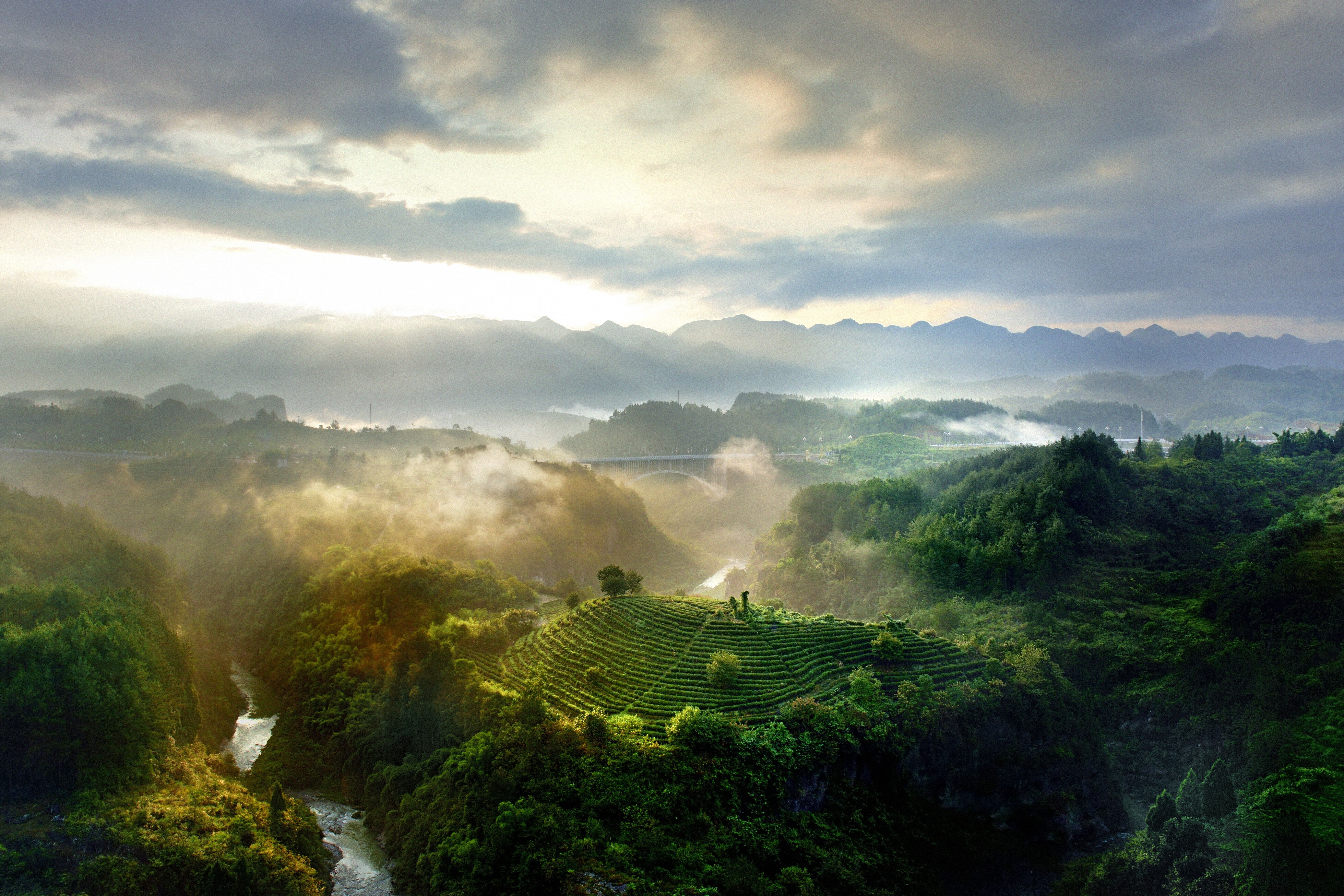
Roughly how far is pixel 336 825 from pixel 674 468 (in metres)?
96.0

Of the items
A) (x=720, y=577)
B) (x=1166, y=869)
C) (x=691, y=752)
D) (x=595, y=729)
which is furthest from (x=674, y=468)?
(x=1166, y=869)

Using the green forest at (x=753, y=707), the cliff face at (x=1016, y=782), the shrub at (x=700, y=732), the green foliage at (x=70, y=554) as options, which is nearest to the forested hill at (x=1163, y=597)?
the green forest at (x=753, y=707)

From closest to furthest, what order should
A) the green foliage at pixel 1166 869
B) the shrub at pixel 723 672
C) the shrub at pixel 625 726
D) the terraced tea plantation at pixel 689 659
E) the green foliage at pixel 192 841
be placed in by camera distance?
the green foliage at pixel 192 841, the green foliage at pixel 1166 869, the shrub at pixel 625 726, the terraced tea plantation at pixel 689 659, the shrub at pixel 723 672

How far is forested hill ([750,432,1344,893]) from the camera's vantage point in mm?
32094

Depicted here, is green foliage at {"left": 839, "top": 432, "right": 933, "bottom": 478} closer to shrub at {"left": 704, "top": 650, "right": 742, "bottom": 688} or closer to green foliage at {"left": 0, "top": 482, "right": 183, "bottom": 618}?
shrub at {"left": 704, "top": 650, "right": 742, "bottom": 688}

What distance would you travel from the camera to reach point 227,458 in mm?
100438

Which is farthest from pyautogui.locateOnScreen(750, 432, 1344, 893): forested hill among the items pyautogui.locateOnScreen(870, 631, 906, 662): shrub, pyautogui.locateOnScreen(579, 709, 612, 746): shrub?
pyautogui.locateOnScreen(579, 709, 612, 746): shrub

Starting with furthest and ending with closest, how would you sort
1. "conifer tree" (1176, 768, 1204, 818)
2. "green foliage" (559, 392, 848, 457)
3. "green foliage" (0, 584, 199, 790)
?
"green foliage" (559, 392, 848, 457) → "conifer tree" (1176, 768, 1204, 818) → "green foliage" (0, 584, 199, 790)

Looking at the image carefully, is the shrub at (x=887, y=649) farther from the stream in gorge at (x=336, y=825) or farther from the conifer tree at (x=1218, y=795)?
the stream in gorge at (x=336, y=825)

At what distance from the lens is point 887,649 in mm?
40812

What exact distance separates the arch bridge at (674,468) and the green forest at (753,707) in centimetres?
6008

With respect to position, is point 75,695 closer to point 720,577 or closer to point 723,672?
point 723,672

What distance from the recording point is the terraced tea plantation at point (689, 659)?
Answer: 36.9 meters

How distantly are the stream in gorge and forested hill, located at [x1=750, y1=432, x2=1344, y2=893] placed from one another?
35.0 metres
